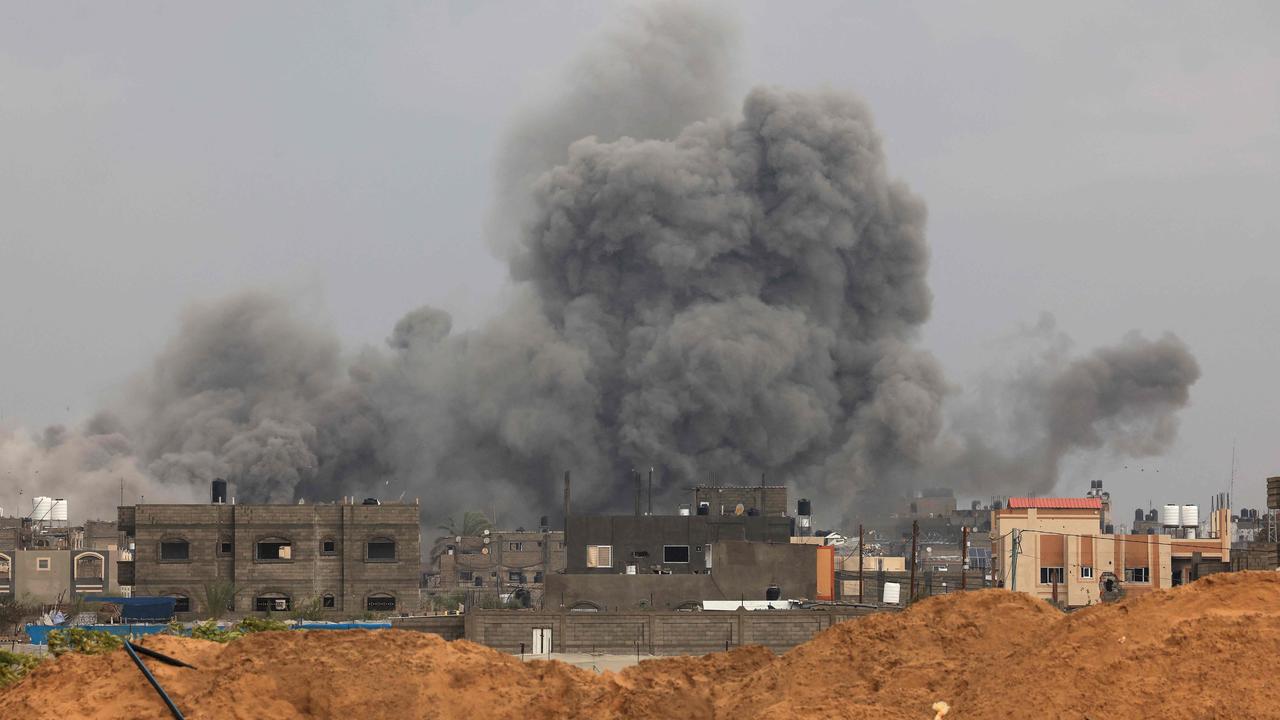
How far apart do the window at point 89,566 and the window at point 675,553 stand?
3188cm

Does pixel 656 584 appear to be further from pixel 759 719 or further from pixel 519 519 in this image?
pixel 519 519

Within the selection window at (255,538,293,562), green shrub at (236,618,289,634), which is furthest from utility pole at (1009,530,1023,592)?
green shrub at (236,618,289,634)

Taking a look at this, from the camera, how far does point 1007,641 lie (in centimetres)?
2267

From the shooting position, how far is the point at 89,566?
87.6 m

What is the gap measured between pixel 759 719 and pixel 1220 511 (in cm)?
6714

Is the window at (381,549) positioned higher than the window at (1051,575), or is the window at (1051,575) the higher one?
the window at (381,549)

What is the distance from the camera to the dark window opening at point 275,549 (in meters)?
76.8

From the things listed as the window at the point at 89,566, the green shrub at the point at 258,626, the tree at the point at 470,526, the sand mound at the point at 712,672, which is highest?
the sand mound at the point at 712,672

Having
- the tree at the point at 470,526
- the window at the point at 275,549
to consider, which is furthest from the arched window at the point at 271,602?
the tree at the point at 470,526

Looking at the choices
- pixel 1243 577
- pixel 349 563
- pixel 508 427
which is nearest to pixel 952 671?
pixel 1243 577

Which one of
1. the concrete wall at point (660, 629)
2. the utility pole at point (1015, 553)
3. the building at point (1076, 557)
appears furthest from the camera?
the building at point (1076, 557)

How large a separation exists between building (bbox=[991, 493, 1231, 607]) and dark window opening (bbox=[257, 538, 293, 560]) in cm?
3189

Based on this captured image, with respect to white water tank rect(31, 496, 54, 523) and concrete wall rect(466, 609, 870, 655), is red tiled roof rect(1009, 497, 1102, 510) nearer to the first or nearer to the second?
concrete wall rect(466, 609, 870, 655)

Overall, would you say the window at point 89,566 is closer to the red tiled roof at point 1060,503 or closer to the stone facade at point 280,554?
the stone facade at point 280,554
